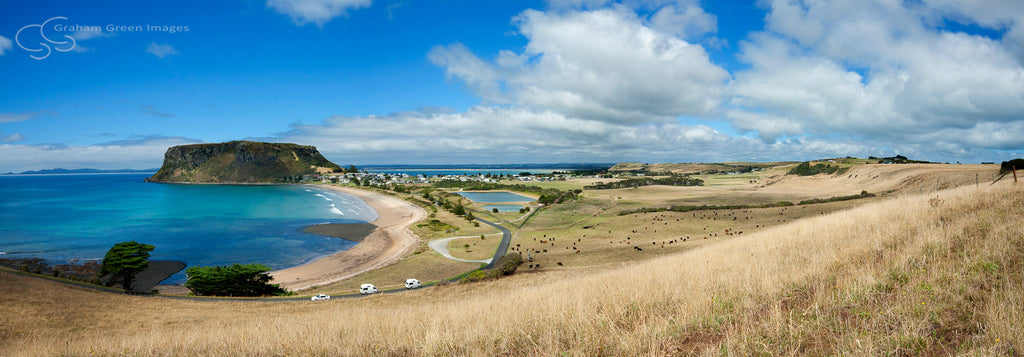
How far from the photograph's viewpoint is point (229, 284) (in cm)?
2639

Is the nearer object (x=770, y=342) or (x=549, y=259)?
(x=770, y=342)

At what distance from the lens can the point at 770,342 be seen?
3979 millimetres

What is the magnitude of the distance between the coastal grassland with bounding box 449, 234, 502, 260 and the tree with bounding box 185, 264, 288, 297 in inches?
673

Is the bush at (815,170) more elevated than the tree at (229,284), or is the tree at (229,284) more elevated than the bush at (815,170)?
the bush at (815,170)

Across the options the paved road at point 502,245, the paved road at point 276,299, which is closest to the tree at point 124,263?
the paved road at point 276,299

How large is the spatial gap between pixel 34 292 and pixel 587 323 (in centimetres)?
2870

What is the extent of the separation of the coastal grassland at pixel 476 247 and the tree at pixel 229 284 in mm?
17089

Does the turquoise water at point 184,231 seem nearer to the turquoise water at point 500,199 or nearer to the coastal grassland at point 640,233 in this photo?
the coastal grassland at point 640,233

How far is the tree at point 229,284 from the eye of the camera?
26188 mm

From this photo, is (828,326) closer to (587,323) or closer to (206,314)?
(587,323)

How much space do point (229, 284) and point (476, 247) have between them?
76.1 feet

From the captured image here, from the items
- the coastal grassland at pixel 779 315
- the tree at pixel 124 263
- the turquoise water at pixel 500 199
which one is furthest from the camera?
the turquoise water at pixel 500 199

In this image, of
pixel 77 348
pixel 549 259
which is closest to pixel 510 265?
pixel 549 259

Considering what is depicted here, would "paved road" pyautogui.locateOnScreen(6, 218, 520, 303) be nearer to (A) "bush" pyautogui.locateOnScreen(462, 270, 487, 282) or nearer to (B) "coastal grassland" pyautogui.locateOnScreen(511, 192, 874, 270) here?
(B) "coastal grassland" pyautogui.locateOnScreen(511, 192, 874, 270)
